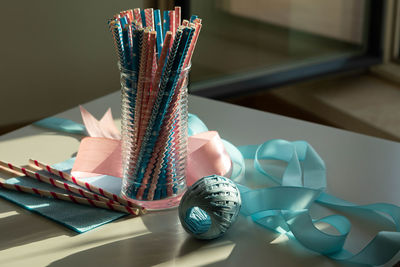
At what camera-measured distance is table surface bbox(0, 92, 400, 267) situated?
2.47 ft

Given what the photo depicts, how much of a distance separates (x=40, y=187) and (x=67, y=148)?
17 cm

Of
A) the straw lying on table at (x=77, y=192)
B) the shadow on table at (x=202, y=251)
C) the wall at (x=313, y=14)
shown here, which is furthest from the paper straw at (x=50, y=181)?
the wall at (x=313, y=14)

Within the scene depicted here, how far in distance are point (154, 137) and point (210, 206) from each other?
13 cm

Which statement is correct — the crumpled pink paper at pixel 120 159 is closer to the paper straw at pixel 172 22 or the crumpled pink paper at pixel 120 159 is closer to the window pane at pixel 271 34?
the paper straw at pixel 172 22

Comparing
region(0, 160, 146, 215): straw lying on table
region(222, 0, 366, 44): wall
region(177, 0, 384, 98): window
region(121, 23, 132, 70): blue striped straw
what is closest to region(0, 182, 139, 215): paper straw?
region(0, 160, 146, 215): straw lying on table

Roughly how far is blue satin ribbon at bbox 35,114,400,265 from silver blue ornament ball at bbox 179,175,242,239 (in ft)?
0.22

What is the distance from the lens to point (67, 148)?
3.61 ft

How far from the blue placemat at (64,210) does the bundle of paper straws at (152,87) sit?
0.06 meters

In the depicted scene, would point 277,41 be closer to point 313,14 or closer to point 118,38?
point 313,14

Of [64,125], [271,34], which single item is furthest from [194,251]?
[271,34]

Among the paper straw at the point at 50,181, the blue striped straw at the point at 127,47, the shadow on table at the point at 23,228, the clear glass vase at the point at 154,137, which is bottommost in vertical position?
the shadow on table at the point at 23,228

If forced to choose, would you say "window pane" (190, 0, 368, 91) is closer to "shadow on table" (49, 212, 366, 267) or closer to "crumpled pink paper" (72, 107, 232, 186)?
"crumpled pink paper" (72, 107, 232, 186)

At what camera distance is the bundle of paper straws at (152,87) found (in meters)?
0.78

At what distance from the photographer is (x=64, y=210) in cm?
87
